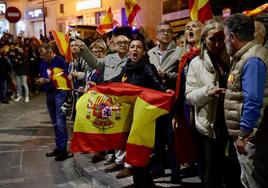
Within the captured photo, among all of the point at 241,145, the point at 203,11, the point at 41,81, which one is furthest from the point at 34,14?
the point at 241,145

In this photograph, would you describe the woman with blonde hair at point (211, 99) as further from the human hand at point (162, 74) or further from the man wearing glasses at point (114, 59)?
the man wearing glasses at point (114, 59)

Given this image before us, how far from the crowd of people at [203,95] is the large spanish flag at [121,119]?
0.63 feet

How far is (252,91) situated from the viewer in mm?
3344

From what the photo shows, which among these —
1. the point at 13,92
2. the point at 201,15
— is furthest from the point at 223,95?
the point at 13,92

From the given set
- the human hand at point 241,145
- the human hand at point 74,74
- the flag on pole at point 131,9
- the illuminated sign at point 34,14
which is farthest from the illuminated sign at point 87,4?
the human hand at point 241,145

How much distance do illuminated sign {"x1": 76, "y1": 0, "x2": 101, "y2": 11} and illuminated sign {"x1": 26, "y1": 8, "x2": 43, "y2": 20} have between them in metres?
5.07

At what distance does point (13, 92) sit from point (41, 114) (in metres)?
4.78

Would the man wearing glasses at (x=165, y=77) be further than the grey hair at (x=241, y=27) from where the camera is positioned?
Yes

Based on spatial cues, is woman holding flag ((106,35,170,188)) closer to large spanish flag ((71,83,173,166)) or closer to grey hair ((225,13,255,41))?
large spanish flag ((71,83,173,166))

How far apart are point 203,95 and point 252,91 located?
0.74m

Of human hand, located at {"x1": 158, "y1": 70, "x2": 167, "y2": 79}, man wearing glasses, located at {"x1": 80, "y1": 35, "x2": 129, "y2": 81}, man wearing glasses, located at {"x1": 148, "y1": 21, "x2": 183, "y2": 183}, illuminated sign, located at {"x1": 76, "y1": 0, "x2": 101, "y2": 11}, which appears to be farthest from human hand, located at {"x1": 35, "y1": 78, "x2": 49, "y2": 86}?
illuminated sign, located at {"x1": 76, "y1": 0, "x2": 101, "y2": 11}

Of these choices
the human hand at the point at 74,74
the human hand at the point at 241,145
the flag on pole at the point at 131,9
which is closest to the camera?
the human hand at the point at 241,145

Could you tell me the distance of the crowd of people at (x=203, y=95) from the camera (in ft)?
11.5

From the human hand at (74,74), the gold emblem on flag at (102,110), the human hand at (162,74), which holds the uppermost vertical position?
the human hand at (162,74)
